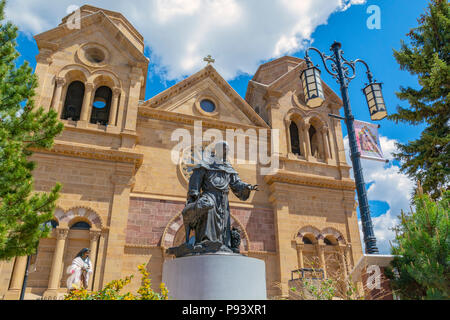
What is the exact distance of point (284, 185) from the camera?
1786 cm

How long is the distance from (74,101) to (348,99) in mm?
14861

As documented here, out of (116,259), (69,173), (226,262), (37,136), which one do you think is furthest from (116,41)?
(226,262)

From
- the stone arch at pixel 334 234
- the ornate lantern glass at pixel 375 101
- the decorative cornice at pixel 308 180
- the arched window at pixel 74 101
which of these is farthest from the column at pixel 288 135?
the arched window at pixel 74 101

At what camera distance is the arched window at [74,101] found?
691 inches

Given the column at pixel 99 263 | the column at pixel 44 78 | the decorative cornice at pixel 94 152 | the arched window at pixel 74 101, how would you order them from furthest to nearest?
the arched window at pixel 74 101
the column at pixel 44 78
the decorative cornice at pixel 94 152
the column at pixel 99 263

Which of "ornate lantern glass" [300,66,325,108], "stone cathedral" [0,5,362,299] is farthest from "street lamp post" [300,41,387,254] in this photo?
"stone cathedral" [0,5,362,299]

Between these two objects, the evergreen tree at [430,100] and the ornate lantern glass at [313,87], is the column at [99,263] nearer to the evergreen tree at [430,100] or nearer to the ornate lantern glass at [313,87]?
the ornate lantern glass at [313,87]

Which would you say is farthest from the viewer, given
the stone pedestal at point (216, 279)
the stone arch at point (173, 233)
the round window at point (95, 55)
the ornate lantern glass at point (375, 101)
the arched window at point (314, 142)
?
the arched window at point (314, 142)

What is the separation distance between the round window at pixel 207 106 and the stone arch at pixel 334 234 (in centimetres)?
958

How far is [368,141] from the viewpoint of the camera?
32.1 feet

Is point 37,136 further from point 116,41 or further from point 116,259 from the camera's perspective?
point 116,41

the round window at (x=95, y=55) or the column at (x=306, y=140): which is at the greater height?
the round window at (x=95, y=55)

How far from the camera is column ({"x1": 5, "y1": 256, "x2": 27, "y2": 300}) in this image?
12.0 m

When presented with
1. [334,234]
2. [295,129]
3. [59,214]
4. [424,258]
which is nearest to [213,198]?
[424,258]
